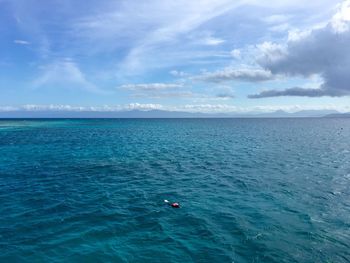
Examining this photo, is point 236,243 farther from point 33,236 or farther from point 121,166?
point 121,166

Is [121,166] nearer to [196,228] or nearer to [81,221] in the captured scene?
[81,221]

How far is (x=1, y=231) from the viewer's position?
20531mm

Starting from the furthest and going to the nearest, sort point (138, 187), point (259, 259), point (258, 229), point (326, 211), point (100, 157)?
1. point (100, 157)
2. point (138, 187)
3. point (326, 211)
4. point (258, 229)
5. point (259, 259)

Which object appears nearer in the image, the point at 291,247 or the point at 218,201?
the point at 291,247

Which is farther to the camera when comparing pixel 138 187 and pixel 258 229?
pixel 138 187

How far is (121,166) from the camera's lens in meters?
45.6

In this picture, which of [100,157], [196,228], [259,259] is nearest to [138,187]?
[196,228]

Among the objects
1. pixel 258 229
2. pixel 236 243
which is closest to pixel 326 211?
pixel 258 229

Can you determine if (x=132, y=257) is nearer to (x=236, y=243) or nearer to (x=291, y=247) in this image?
(x=236, y=243)

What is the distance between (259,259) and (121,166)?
32.0 meters

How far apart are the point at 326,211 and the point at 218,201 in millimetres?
10185


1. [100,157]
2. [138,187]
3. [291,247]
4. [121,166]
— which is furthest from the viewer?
[100,157]

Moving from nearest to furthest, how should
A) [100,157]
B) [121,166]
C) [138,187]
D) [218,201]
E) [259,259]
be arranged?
[259,259] → [218,201] → [138,187] → [121,166] → [100,157]

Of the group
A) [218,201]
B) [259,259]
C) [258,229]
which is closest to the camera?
[259,259]
